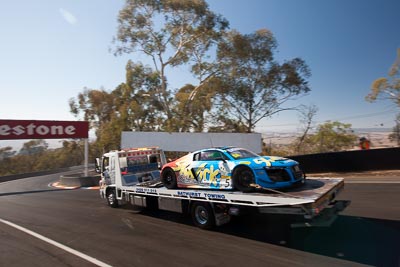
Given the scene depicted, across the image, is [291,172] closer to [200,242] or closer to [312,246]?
[312,246]

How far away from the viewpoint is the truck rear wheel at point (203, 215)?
824cm

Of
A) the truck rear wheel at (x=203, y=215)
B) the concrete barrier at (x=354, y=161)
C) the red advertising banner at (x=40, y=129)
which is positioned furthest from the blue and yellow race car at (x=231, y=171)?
the red advertising banner at (x=40, y=129)

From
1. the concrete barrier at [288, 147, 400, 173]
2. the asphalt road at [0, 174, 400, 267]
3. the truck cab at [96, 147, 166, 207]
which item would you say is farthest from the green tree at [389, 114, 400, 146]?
the truck cab at [96, 147, 166, 207]

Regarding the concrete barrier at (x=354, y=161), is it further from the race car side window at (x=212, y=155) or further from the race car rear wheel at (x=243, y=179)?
the race car rear wheel at (x=243, y=179)

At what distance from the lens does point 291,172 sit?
7652 millimetres

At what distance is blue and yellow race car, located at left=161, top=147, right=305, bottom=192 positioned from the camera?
24.6 feet

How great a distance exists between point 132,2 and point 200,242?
3049cm

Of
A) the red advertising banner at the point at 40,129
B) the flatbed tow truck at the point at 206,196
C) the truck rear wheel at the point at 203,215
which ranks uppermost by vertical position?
the red advertising banner at the point at 40,129

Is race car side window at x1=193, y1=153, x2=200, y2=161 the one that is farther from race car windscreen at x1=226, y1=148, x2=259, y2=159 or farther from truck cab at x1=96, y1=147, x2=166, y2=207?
Result: truck cab at x1=96, y1=147, x2=166, y2=207

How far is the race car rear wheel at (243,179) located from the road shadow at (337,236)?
1.18m

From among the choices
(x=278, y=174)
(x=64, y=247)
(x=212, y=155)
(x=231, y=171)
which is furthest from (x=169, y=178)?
(x=278, y=174)

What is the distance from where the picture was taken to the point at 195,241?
7.39m

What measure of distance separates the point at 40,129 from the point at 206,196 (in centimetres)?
1967

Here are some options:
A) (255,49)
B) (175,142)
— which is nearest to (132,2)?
(255,49)
